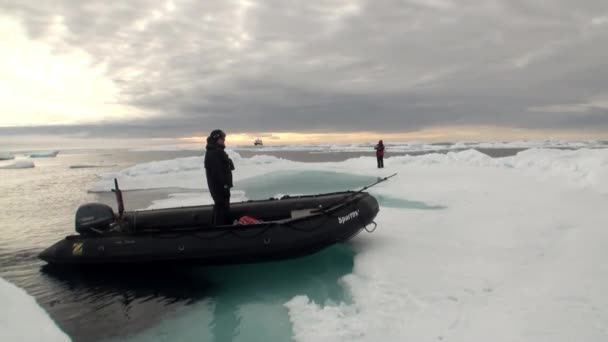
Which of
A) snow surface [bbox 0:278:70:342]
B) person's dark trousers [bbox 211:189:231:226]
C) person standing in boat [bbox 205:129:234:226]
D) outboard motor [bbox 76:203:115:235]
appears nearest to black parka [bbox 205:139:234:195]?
person standing in boat [bbox 205:129:234:226]

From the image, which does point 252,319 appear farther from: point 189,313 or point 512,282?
point 512,282

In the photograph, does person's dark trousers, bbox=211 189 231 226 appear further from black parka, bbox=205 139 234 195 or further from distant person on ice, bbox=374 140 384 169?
distant person on ice, bbox=374 140 384 169

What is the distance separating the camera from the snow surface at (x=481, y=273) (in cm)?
313

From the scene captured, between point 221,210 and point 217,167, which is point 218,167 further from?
point 221,210

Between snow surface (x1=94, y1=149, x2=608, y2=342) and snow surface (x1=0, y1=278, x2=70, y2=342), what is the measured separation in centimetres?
235

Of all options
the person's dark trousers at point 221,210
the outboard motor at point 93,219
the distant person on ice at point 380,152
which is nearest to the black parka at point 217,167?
the person's dark trousers at point 221,210

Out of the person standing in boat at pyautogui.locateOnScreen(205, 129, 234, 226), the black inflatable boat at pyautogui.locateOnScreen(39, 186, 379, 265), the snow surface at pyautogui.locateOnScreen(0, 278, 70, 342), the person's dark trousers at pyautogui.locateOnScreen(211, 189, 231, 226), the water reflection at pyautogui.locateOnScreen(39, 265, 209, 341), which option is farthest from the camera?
the person's dark trousers at pyautogui.locateOnScreen(211, 189, 231, 226)

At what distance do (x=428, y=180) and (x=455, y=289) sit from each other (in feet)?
29.6

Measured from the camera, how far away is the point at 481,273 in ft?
13.9

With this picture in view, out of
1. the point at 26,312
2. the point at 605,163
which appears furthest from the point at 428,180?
the point at 26,312

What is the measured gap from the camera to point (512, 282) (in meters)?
3.92

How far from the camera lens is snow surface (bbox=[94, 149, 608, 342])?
3131 millimetres

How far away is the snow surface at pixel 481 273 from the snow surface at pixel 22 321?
2.35 meters

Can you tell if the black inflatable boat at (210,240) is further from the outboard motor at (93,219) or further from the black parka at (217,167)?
the black parka at (217,167)
